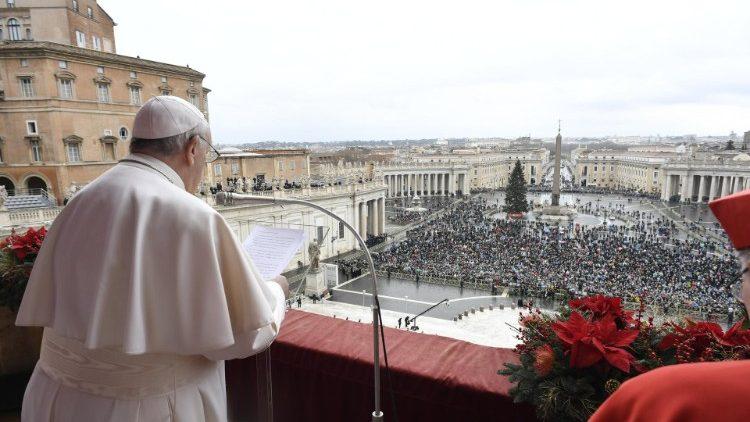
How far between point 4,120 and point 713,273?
31902 mm

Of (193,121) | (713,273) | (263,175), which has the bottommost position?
(713,273)

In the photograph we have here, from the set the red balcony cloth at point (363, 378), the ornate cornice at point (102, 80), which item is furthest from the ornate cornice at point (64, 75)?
the red balcony cloth at point (363, 378)

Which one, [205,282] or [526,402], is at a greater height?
[205,282]

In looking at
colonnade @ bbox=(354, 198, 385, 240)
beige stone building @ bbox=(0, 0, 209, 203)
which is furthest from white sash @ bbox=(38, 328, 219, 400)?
colonnade @ bbox=(354, 198, 385, 240)

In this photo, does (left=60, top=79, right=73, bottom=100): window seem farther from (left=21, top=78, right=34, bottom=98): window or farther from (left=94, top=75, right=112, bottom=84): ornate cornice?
(left=94, top=75, right=112, bottom=84): ornate cornice

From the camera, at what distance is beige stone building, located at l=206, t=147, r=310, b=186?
2819cm

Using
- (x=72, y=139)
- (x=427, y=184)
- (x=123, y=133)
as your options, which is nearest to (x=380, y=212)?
(x=123, y=133)

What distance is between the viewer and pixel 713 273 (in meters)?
19.9

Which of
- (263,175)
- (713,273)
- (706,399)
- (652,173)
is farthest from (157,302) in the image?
(652,173)

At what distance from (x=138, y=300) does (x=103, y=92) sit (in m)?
23.9

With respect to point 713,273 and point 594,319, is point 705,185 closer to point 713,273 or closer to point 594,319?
point 713,273

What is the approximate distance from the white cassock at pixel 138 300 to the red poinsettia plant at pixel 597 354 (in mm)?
1333

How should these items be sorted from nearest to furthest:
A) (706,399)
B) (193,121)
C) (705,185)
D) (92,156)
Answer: (706,399) < (193,121) < (92,156) < (705,185)

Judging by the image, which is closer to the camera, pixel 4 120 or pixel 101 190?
pixel 101 190
